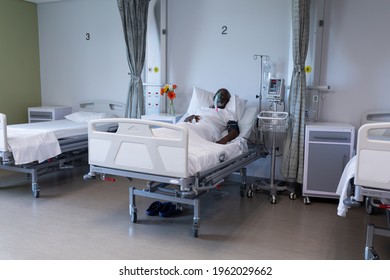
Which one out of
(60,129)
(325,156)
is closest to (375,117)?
(325,156)

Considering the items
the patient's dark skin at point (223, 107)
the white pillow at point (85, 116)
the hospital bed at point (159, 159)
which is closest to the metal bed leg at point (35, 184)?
the hospital bed at point (159, 159)

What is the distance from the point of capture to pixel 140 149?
2.83 metres

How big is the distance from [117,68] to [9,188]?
7.78 ft

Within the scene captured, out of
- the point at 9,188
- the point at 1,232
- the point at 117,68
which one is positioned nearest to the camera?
the point at 1,232

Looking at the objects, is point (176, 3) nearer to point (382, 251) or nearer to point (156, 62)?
point (156, 62)

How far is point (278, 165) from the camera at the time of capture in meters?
4.64

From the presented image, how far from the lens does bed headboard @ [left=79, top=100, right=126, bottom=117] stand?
223 inches

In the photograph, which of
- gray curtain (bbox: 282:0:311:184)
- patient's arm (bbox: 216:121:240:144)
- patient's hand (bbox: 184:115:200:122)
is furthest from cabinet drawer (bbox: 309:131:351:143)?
patient's hand (bbox: 184:115:200:122)

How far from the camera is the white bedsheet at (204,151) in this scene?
2.87 m

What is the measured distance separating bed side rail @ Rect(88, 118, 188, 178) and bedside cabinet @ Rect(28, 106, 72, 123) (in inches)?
A: 120

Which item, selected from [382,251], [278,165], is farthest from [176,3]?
[382,251]

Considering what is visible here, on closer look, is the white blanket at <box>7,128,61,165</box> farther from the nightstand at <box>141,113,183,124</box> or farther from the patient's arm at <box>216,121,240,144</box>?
the patient's arm at <box>216,121,240,144</box>

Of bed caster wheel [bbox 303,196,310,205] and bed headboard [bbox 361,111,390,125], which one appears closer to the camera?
bed caster wheel [bbox 303,196,310,205]

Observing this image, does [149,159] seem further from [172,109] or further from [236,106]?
[172,109]
